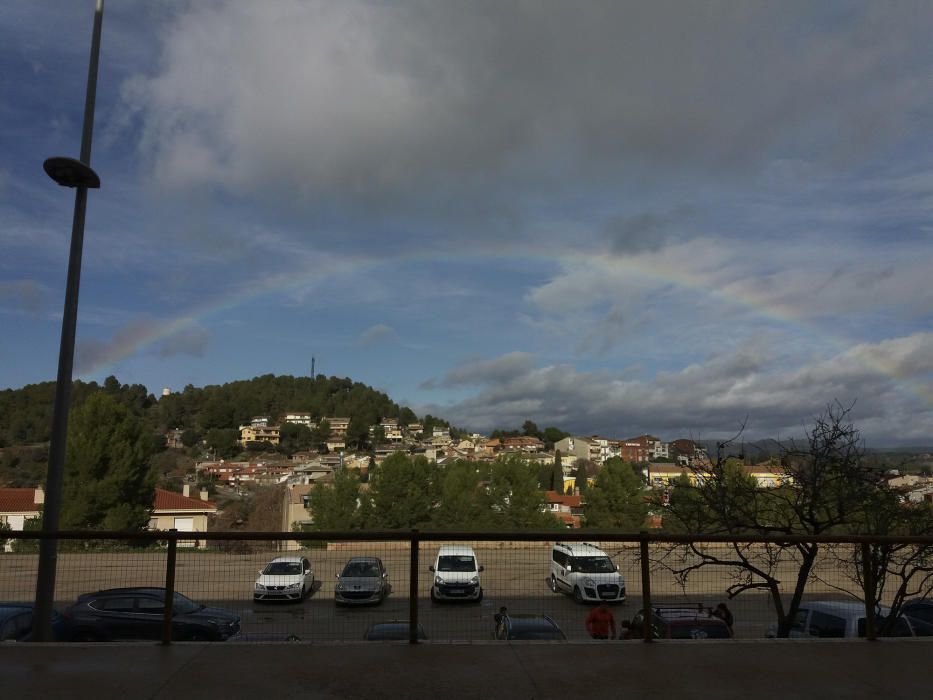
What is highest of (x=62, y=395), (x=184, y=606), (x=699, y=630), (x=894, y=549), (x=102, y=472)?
(x=62, y=395)

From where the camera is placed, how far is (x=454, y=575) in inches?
389

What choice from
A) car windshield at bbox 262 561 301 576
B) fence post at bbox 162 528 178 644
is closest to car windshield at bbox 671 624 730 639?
car windshield at bbox 262 561 301 576

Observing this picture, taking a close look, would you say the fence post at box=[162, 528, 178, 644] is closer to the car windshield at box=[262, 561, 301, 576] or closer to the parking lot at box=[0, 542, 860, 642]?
the parking lot at box=[0, 542, 860, 642]

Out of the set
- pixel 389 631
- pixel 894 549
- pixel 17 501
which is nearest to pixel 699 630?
pixel 894 549

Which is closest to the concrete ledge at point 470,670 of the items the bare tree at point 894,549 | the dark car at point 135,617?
the bare tree at point 894,549

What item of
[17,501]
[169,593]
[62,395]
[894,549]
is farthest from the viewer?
[17,501]

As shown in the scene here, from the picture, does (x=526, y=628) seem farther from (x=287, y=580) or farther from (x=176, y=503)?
(x=176, y=503)

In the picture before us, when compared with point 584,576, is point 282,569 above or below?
below

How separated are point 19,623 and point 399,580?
6.60 meters

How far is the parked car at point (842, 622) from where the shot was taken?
983 cm

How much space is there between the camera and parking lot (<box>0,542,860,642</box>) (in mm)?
7844

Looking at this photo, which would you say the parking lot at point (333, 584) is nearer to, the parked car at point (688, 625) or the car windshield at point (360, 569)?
the parked car at point (688, 625)

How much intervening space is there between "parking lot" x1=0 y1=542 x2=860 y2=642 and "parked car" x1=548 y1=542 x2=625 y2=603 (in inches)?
7.6

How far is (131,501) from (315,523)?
12650 millimetres
